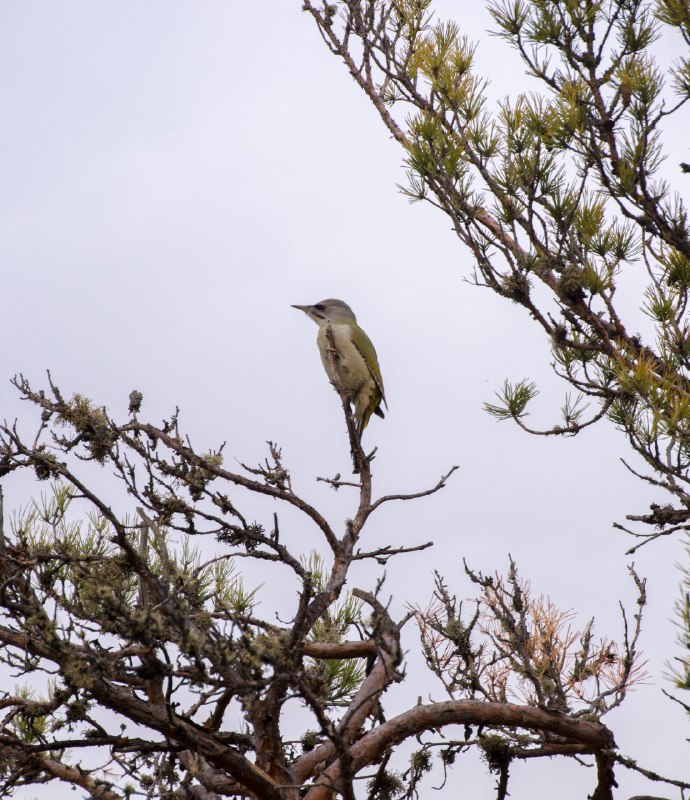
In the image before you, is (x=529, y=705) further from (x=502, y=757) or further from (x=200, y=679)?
(x=200, y=679)

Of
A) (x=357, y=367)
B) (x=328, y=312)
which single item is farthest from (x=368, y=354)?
(x=328, y=312)

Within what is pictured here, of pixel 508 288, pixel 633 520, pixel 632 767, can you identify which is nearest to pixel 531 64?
pixel 508 288

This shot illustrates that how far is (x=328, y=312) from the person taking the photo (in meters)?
6.62

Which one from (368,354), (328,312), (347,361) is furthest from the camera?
(328,312)

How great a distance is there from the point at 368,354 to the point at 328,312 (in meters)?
0.67

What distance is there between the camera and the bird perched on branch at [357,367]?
5.93 metres

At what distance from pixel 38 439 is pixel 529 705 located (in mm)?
2317

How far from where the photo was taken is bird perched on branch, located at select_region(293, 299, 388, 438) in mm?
5934

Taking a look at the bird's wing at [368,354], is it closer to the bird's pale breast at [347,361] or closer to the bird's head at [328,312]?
the bird's pale breast at [347,361]

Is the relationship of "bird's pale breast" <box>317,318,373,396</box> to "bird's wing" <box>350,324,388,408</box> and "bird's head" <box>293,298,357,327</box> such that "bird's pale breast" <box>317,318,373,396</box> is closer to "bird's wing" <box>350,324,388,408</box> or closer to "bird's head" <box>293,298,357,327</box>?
"bird's wing" <box>350,324,388,408</box>

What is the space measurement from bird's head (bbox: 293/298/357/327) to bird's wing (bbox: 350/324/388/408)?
31cm

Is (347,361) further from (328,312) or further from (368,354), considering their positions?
(328,312)

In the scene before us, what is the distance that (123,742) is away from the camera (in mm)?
3176

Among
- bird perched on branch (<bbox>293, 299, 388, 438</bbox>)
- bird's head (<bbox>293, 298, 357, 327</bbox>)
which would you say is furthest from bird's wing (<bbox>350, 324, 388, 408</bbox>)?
bird's head (<bbox>293, 298, 357, 327</bbox>)
